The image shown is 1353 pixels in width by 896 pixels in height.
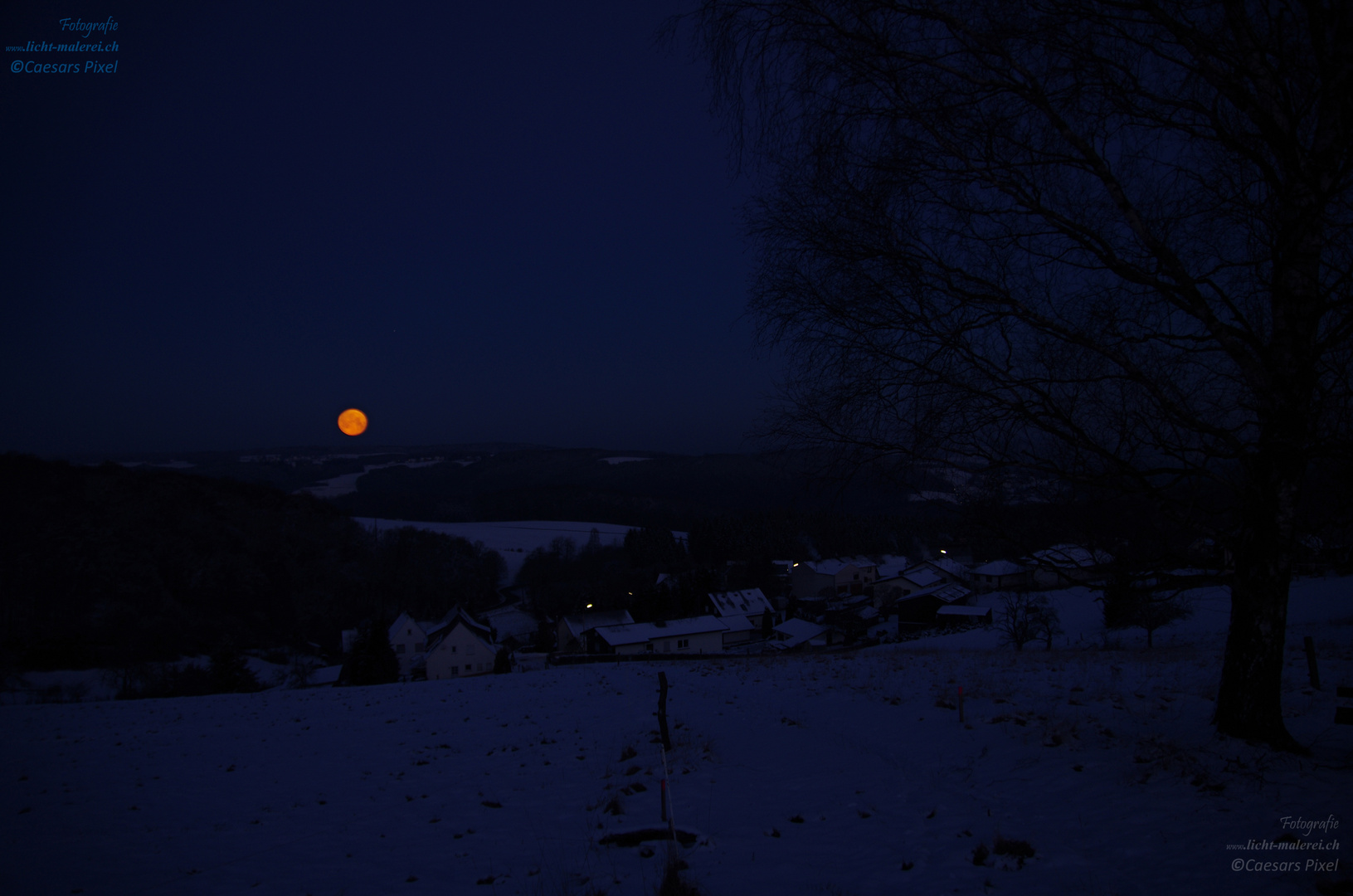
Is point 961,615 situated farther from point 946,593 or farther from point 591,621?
point 591,621

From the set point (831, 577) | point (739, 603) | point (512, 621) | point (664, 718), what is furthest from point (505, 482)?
point (664, 718)

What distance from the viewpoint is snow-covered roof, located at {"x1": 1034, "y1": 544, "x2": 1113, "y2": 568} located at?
4652mm

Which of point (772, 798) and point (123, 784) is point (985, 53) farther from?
point (123, 784)

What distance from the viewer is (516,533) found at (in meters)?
94.7

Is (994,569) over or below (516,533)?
over

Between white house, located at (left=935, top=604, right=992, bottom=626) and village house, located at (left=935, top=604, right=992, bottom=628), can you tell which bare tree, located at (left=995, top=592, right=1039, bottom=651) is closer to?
village house, located at (left=935, top=604, right=992, bottom=628)

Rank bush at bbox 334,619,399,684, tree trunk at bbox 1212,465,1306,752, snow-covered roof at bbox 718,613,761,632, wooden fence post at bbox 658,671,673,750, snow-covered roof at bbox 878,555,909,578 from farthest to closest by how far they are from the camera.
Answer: snow-covered roof at bbox 878,555,909,578
snow-covered roof at bbox 718,613,761,632
bush at bbox 334,619,399,684
wooden fence post at bbox 658,671,673,750
tree trunk at bbox 1212,465,1306,752

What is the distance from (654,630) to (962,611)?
22.8 meters

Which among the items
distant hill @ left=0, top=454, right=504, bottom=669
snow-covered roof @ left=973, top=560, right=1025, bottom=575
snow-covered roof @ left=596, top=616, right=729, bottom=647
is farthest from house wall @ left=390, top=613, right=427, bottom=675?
snow-covered roof @ left=973, top=560, right=1025, bottom=575

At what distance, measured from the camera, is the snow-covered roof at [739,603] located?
52281mm

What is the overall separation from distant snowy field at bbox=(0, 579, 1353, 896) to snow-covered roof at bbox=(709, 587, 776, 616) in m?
40.2

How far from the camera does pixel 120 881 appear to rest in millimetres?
5297

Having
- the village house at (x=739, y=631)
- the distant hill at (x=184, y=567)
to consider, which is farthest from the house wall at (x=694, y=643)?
the distant hill at (x=184, y=567)

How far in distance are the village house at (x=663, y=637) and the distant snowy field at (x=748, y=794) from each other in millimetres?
25299
